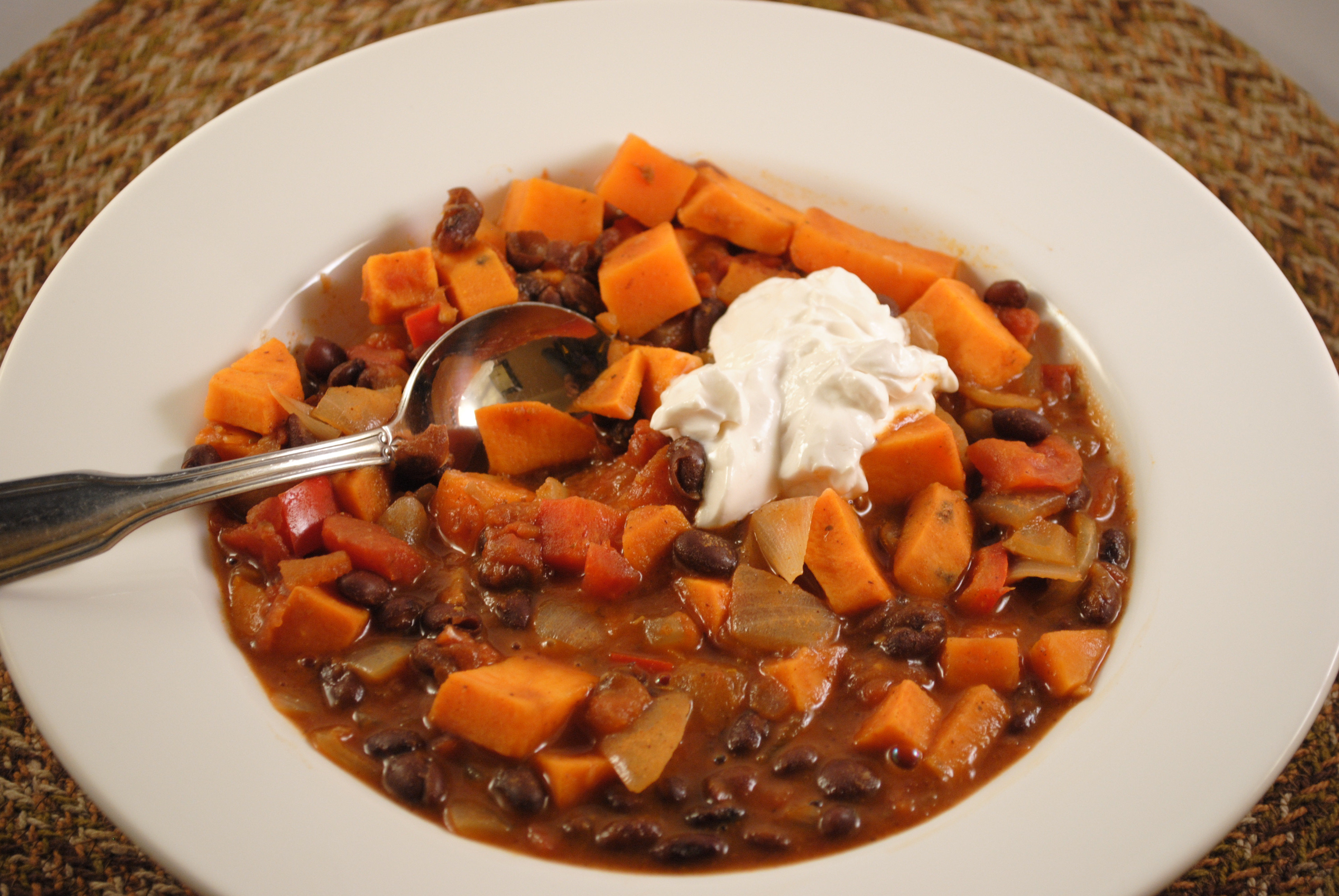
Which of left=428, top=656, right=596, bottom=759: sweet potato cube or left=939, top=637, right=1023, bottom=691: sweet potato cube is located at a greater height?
left=428, top=656, right=596, bottom=759: sweet potato cube

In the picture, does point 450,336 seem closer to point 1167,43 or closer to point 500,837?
point 500,837

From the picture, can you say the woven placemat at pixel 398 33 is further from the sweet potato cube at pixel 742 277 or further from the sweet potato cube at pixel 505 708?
the sweet potato cube at pixel 505 708

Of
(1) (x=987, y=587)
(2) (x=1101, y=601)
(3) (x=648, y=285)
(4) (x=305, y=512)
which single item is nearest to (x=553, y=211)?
(3) (x=648, y=285)

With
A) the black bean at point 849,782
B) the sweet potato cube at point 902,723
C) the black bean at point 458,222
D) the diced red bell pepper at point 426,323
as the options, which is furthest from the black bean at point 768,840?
the black bean at point 458,222

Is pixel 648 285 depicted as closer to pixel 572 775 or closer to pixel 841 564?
pixel 841 564

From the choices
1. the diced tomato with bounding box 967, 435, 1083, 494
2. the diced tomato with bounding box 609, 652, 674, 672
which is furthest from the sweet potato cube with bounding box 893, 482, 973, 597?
the diced tomato with bounding box 609, 652, 674, 672

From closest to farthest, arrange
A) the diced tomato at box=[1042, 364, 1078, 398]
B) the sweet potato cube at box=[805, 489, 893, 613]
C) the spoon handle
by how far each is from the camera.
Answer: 1. the spoon handle
2. the sweet potato cube at box=[805, 489, 893, 613]
3. the diced tomato at box=[1042, 364, 1078, 398]

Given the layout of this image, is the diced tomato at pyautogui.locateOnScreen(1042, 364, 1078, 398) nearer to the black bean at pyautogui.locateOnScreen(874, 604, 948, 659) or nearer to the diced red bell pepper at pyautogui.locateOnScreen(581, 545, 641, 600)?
the black bean at pyautogui.locateOnScreen(874, 604, 948, 659)
